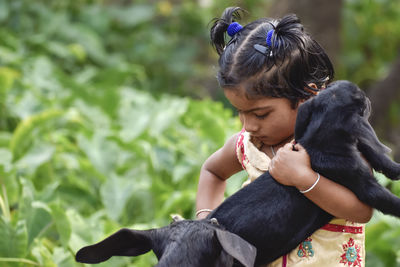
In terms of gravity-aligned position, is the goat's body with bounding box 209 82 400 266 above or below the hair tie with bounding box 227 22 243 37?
below

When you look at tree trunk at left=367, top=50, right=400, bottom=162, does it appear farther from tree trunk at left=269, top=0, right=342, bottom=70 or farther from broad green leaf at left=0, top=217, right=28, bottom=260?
broad green leaf at left=0, top=217, right=28, bottom=260

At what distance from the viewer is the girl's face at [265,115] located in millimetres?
1873

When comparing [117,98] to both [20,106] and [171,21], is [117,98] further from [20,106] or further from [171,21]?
[171,21]

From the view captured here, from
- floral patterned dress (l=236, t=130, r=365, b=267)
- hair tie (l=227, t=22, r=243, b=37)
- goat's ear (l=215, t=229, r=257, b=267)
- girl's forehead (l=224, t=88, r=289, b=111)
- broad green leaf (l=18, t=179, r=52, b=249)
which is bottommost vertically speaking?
broad green leaf (l=18, t=179, r=52, b=249)

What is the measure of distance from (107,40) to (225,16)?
23.8 ft

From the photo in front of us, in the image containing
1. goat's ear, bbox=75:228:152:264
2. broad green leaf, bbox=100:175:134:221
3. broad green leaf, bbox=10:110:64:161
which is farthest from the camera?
broad green leaf, bbox=10:110:64:161

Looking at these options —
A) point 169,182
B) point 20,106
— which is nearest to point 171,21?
point 20,106

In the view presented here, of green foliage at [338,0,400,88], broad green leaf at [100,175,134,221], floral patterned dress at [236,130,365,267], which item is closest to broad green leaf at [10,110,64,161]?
broad green leaf at [100,175,134,221]

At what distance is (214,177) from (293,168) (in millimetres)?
572

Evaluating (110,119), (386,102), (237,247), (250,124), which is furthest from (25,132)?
(386,102)

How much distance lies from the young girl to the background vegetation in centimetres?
72

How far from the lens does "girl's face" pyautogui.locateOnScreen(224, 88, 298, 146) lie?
187 centimetres

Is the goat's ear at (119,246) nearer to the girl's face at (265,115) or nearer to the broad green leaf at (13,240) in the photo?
the girl's face at (265,115)

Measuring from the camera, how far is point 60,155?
417 centimetres
